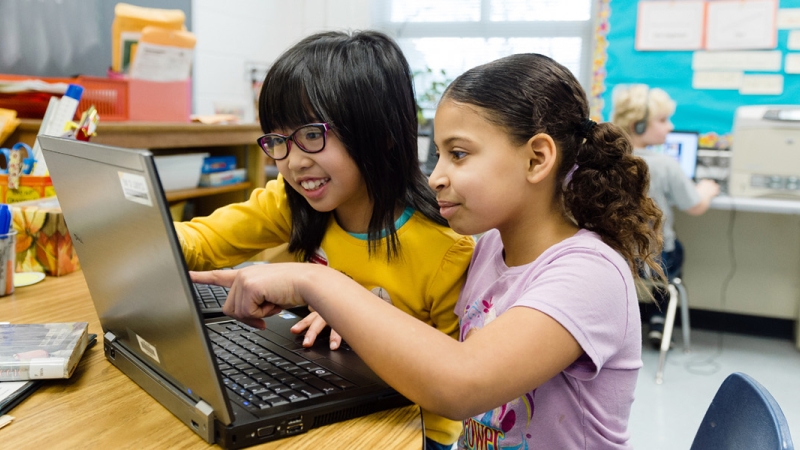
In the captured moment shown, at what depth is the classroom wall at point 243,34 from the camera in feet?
9.68

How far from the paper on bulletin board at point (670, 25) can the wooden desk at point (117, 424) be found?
316 centimetres

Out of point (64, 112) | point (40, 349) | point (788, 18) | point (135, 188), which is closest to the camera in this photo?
point (135, 188)

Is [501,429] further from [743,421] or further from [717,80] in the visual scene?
[717,80]

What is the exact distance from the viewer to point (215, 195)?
229 centimetres

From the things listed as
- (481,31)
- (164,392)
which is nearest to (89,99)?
(164,392)

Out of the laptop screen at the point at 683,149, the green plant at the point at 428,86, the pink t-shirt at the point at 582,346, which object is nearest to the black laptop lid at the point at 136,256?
the pink t-shirt at the point at 582,346

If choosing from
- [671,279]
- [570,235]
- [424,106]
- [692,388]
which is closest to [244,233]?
[570,235]

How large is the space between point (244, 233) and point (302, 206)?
0.14 m

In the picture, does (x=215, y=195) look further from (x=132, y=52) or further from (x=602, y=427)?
(x=602, y=427)

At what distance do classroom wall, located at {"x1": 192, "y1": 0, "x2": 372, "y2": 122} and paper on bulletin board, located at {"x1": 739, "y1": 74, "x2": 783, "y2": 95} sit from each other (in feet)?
6.76

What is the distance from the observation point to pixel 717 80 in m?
3.26

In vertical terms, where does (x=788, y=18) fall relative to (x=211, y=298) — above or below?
above

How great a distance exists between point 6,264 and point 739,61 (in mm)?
3264

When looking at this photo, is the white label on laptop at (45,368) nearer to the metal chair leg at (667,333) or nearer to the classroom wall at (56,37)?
the classroom wall at (56,37)
